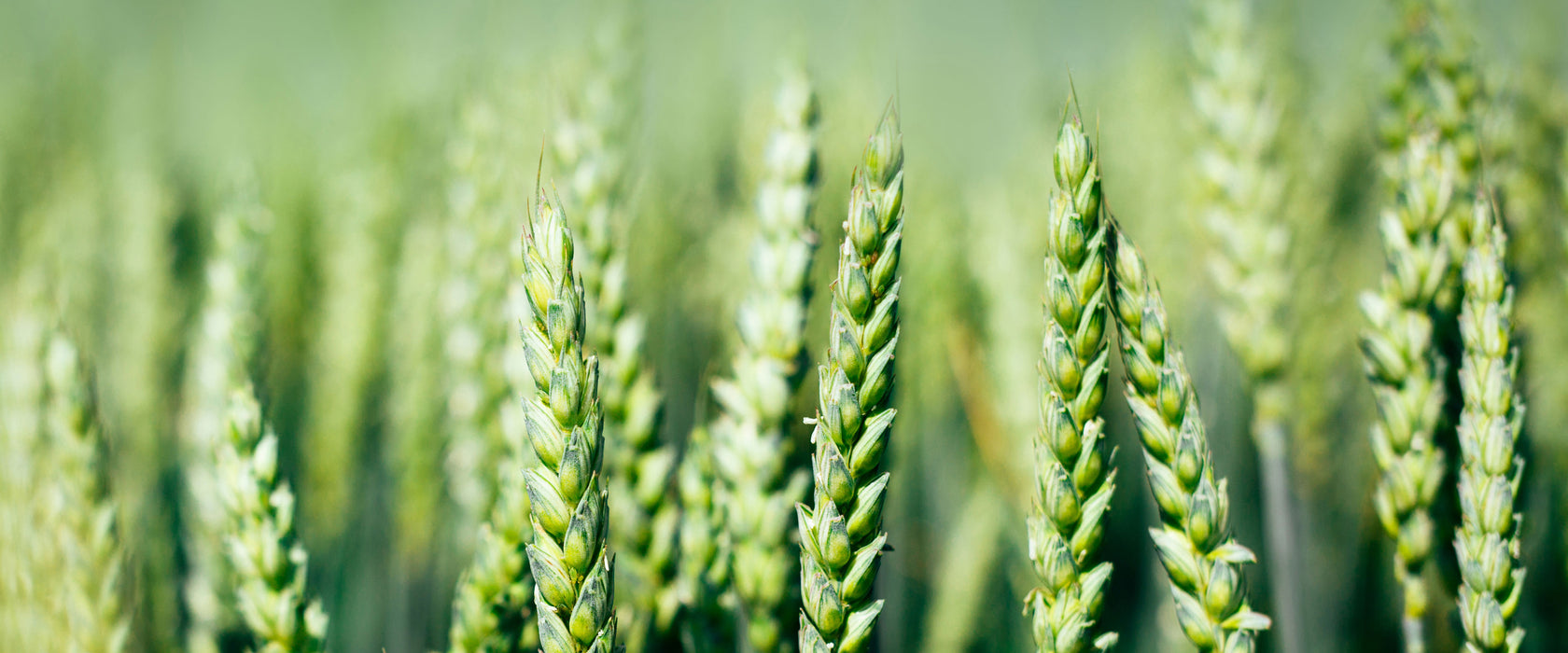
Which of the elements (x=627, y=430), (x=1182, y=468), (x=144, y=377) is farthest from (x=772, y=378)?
(x=144, y=377)

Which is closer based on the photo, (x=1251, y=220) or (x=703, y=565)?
(x=703, y=565)

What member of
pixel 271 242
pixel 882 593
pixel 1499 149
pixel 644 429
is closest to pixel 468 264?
pixel 644 429

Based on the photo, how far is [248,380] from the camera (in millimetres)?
468

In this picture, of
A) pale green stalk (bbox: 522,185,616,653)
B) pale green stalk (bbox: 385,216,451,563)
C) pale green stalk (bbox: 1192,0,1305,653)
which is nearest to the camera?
pale green stalk (bbox: 522,185,616,653)

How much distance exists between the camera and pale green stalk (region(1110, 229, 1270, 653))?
412mm

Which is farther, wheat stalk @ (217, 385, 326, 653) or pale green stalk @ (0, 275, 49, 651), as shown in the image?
pale green stalk @ (0, 275, 49, 651)

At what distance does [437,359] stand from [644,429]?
1.35 ft

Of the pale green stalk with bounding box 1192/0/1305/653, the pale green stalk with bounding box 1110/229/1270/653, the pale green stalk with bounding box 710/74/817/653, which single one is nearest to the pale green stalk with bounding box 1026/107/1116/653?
the pale green stalk with bounding box 1110/229/1270/653

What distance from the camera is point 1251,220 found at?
732 millimetres

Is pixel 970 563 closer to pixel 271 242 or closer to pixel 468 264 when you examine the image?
pixel 468 264

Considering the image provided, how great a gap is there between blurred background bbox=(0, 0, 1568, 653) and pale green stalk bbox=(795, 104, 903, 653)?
0.21 m

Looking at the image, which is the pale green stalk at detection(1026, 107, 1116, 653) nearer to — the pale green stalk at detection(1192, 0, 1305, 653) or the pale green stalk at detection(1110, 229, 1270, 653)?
the pale green stalk at detection(1110, 229, 1270, 653)

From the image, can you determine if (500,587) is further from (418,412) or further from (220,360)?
(418,412)

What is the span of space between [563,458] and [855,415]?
130mm
